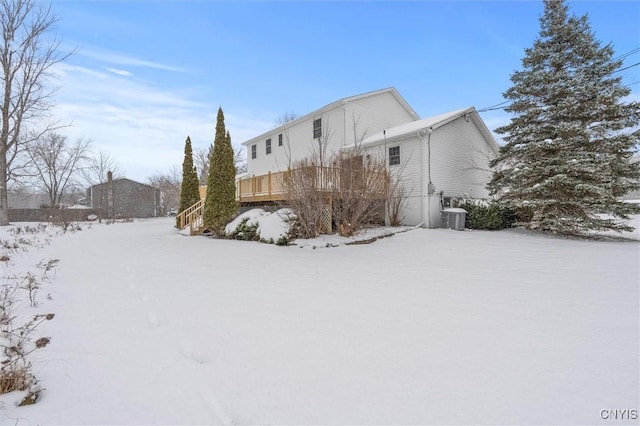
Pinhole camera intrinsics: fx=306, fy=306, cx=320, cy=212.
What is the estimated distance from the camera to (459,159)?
14039 millimetres

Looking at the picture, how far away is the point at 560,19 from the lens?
1102 cm

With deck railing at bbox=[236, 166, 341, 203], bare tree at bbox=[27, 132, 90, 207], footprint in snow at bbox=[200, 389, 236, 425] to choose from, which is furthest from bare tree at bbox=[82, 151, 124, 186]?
footprint in snow at bbox=[200, 389, 236, 425]

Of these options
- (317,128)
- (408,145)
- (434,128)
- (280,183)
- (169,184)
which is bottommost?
(280,183)

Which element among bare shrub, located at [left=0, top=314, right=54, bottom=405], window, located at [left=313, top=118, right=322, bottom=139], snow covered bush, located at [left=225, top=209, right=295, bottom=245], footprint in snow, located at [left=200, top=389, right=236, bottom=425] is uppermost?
window, located at [left=313, top=118, right=322, bottom=139]

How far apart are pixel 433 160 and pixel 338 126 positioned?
200 inches

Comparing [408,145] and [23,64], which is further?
[23,64]

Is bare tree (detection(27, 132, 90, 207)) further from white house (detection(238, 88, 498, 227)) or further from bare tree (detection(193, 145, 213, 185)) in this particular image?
white house (detection(238, 88, 498, 227))

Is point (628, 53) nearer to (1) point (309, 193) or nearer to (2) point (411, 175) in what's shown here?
(2) point (411, 175)

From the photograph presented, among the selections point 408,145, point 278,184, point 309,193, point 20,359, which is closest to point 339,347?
point 20,359

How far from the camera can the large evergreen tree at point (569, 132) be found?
981 cm

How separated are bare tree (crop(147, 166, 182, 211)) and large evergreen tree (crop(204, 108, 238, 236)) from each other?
30.6 m

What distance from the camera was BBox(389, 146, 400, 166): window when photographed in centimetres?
1334

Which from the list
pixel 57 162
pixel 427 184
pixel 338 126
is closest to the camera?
pixel 427 184

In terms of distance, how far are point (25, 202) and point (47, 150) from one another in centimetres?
3909
